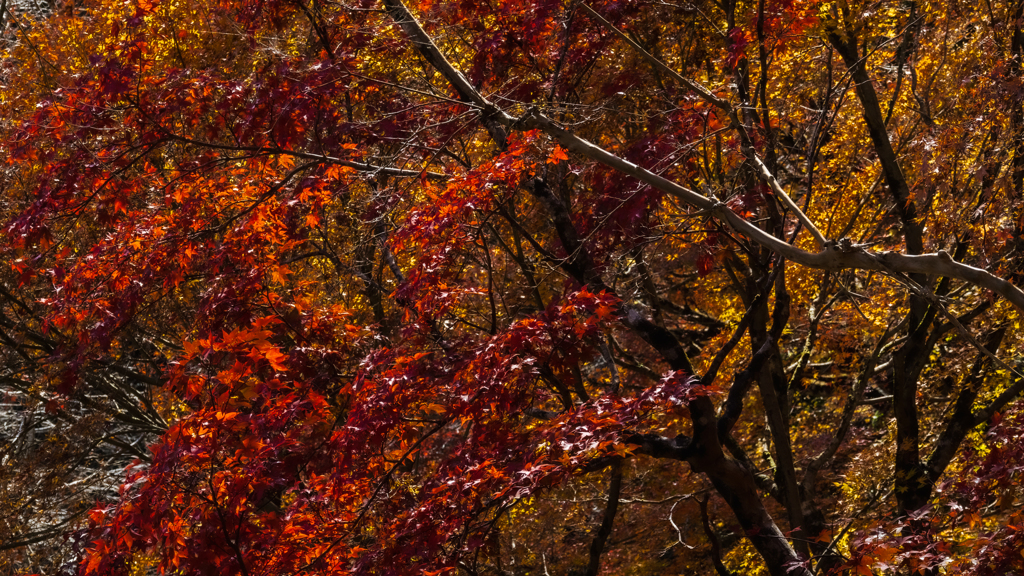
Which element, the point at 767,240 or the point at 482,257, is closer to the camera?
the point at 767,240

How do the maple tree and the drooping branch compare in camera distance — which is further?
the maple tree

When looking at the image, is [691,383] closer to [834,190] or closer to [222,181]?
[222,181]

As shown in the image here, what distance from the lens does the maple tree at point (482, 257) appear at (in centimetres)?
430

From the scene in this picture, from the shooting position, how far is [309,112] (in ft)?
18.9

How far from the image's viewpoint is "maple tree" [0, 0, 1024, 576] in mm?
4297

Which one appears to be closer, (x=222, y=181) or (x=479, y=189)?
(x=479, y=189)

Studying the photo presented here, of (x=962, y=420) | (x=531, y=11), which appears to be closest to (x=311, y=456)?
(x=531, y=11)

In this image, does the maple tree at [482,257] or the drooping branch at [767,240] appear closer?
the drooping branch at [767,240]

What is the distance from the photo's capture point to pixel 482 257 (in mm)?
8102

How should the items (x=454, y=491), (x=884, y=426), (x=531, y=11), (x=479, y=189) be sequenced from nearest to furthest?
(x=454, y=491)
(x=479, y=189)
(x=531, y=11)
(x=884, y=426)

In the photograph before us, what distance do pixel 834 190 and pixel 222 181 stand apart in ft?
18.2

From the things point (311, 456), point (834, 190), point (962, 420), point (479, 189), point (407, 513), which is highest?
point (834, 190)

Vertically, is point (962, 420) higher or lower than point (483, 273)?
lower

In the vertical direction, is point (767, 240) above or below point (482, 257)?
below
